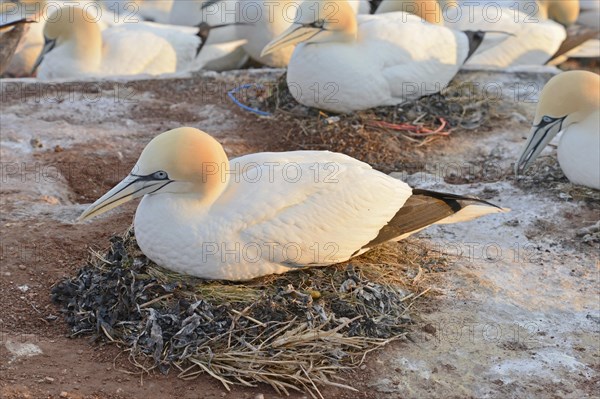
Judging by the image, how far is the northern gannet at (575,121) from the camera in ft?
21.1

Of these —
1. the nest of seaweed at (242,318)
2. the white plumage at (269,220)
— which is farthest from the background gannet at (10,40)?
the white plumage at (269,220)

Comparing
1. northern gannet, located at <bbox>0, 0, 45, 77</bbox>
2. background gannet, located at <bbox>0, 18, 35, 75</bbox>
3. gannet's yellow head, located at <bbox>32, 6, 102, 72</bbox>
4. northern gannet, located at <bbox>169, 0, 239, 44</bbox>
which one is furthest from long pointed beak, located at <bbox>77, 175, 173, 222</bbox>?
northern gannet, located at <bbox>0, 0, 45, 77</bbox>

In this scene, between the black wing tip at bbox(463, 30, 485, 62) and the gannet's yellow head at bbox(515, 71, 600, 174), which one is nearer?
the gannet's yellow head at bbox(515, 71, 600, 174)

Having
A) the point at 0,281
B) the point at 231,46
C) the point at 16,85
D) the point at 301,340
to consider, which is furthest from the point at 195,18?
the point at 301,340

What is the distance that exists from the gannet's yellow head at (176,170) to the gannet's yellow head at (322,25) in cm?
315

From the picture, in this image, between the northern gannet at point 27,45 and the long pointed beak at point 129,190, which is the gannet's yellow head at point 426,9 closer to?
the northern gannet at point 27,45

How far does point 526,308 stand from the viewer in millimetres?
5156

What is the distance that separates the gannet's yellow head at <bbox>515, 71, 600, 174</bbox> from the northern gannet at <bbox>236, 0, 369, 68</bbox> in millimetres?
4090

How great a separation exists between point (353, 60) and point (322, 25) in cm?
37

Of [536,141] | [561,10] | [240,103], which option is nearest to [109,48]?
[240,103]

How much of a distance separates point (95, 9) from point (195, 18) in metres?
1.30

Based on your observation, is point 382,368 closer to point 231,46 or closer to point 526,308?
point 526,308

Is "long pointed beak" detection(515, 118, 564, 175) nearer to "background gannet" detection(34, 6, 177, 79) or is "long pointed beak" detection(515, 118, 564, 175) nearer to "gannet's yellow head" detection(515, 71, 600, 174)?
"gannet's yellow head" detection(515, 71, 600, 174)

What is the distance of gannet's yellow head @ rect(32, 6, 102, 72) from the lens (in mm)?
9617
